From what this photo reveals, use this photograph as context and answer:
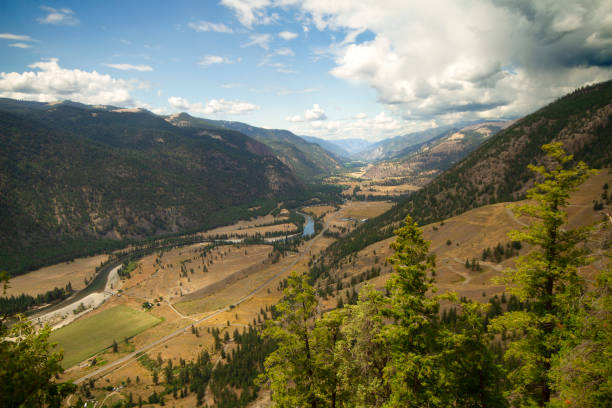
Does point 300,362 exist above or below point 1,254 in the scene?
above

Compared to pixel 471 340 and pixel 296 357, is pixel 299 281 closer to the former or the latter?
pixel 296 357

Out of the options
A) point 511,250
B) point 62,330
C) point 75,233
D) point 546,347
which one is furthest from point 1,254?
point 511,250

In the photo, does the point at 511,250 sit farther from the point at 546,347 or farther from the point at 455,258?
the point at 546,347

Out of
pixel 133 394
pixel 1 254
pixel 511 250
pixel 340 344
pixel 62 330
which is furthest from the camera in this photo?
pixel 1 254

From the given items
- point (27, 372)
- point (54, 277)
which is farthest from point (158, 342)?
point (54, 277)

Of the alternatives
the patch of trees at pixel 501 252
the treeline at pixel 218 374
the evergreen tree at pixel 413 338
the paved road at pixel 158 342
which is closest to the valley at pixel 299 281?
the evergreen tree at pixel 413 338

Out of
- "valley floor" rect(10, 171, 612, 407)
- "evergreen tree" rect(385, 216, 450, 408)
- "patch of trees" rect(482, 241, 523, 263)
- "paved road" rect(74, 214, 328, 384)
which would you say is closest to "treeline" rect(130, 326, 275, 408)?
"valley floor" rect(10, 171, 612, 407)

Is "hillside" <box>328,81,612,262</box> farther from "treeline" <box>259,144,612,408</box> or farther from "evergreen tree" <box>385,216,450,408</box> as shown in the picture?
"evergreen tree" <box>385,216,450,408</box>
